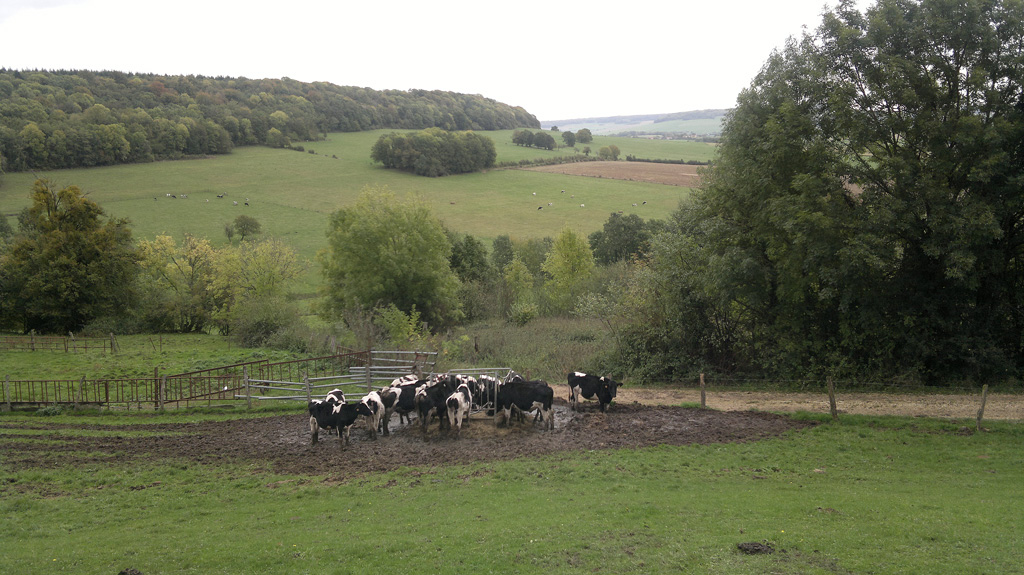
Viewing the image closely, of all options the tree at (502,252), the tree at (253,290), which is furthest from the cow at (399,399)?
the tree at (502,252)

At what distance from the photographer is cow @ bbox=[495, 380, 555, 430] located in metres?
17.8

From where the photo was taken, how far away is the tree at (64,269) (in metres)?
37.1

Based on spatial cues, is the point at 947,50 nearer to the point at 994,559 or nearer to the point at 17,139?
the point at 994,559

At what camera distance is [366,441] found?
675 inches

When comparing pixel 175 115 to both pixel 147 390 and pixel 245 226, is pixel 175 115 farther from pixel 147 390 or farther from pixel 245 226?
pixel 147 390

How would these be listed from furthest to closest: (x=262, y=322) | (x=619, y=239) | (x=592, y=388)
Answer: (x=619, y=239) < (x=262, y=322) < (x=592, y=388)

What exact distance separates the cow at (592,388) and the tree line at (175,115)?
86453 mm

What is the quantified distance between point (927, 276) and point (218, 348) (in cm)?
3337

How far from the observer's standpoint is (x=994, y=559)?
8891 mm

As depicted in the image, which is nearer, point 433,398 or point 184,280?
point 433,398

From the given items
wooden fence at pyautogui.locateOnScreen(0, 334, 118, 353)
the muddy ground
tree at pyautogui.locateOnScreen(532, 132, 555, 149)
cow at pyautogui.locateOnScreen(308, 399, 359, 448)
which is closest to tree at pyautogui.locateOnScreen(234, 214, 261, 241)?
wooden fence at pyautogui.locateOnScreen(0, 334, 118, 353)

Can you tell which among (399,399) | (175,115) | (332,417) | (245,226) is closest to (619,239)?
(245,226)

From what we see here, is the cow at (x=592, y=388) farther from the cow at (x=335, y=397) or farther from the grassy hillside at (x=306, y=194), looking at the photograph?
the grassy hillside at (x=306, y=194)

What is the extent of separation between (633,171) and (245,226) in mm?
62814
